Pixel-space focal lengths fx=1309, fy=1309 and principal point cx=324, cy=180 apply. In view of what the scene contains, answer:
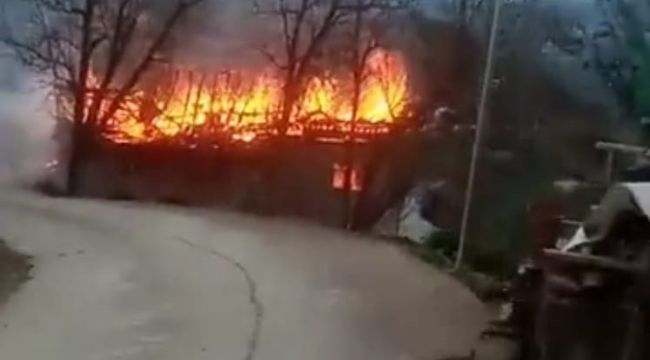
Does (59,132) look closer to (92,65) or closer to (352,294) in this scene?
(92,65)

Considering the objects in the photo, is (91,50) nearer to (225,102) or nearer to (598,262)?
(225,102)

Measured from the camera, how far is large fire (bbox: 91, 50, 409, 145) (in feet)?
65.7

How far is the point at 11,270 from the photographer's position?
384 inches

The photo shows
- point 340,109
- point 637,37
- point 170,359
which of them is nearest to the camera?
point 170,359

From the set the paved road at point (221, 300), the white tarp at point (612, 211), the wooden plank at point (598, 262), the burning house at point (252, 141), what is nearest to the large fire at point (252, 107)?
the burning house at point (252, 141)

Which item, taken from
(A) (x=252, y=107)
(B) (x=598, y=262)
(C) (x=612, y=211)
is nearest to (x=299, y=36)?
(A) (x=252, y=107)

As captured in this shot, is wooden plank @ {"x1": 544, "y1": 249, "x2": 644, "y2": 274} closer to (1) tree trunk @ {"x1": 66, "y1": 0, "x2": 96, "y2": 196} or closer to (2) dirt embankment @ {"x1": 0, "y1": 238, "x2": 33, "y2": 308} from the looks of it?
(2) dirt embankment @ {"x1": 0, "y1": 238, "x2": 33, "y2": 308}

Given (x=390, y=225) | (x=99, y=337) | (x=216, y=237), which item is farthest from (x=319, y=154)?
(x=99, y=337)

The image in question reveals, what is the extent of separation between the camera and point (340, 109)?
2052cm

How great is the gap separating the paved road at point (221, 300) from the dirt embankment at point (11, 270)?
127mm

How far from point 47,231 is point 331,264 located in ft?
10.6

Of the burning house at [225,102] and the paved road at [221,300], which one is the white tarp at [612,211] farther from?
the burning house at [225,102]

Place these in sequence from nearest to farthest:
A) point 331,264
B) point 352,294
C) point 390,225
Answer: point 352,294 < point 331,264 < point 390,225

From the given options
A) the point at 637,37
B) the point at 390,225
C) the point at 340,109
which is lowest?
the point at 390,225
